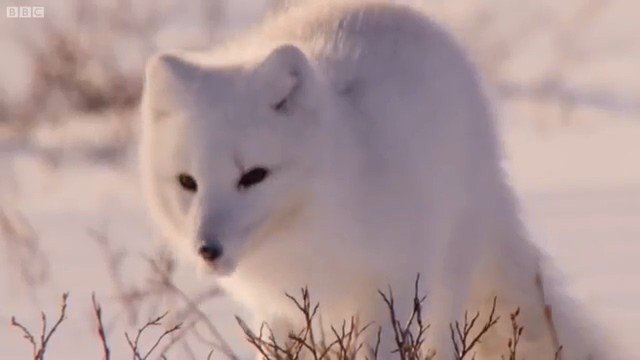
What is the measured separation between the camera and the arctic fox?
3.86 metres

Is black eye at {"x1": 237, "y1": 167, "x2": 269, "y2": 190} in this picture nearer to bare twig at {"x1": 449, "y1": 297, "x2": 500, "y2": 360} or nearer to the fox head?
the fox head

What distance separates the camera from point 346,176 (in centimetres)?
403

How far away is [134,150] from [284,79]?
369 cm

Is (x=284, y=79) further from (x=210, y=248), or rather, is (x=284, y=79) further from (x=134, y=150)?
(x=134, y=150)

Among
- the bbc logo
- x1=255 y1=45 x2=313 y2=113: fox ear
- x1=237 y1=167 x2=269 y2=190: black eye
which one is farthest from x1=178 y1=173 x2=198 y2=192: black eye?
the bbc logo

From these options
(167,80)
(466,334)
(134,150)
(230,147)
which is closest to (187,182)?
(230,147)

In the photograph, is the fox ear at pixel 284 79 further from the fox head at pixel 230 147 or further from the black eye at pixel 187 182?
the black eye at pixel 187 182

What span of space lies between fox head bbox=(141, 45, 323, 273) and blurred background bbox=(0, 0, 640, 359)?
0.73m

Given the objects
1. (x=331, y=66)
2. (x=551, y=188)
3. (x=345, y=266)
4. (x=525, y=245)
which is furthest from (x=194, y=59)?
(x=551, y=188)

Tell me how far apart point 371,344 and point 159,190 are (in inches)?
26.0

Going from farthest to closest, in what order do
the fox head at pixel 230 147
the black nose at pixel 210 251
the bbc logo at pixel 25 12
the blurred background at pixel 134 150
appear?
1. the bbc logo at pixel 25 12
2. the blurred background at pixel 134 150
3. the fox head at pixel 230 147
4. the black nose at pixel 210 251

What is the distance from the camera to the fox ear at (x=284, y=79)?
3930mm

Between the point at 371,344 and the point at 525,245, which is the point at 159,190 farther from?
the point at 525,245

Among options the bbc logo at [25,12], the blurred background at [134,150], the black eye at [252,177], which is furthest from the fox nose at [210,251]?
the bbc logo at [25,12]
